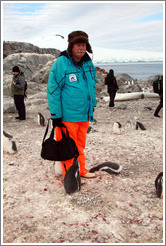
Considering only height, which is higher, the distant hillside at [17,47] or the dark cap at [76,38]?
the distant hillside at [17,47]

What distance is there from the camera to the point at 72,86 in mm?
3303

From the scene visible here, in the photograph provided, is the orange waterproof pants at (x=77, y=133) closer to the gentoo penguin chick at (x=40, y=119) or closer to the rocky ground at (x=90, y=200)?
the rocky ground at (x=90, y=200)

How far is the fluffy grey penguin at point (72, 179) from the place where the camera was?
11.3 feet

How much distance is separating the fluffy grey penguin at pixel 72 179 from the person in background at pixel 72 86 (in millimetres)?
424

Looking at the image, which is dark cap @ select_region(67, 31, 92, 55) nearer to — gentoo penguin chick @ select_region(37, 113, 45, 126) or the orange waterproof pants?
the orange waterproof pants

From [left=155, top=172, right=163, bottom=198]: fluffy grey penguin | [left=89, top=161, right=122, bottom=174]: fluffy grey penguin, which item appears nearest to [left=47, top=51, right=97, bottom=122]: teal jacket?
[left=89, top=161, right=122, bottom=174]: fluffy grey penguin

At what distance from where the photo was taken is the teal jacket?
128 inches

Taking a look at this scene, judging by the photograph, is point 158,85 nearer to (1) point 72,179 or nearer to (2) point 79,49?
(2) point 79,49

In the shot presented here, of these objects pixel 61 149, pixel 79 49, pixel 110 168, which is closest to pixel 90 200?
pixel 61 149

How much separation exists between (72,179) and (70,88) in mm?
1276

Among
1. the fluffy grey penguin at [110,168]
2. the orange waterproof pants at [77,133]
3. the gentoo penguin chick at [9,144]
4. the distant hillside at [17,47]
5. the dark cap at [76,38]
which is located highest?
the distant hillside at [17,47]

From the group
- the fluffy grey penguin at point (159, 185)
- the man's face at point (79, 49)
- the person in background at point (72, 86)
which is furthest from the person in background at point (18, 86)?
the fluffy grey penguin at point (159, 185)

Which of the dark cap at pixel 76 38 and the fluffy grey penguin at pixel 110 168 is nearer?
the dark cap at pixel 76 38

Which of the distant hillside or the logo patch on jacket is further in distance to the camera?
the distant hillside
